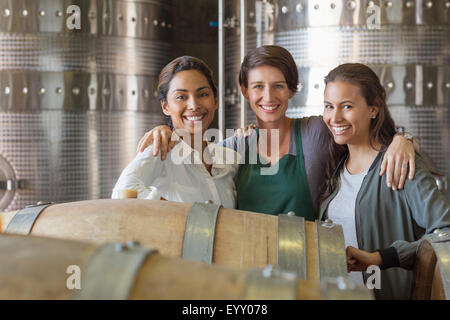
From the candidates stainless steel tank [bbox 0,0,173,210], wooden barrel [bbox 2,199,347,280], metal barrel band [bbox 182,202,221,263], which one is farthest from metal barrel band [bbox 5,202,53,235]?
stainless steel tank [bbox 0,0,173,210]

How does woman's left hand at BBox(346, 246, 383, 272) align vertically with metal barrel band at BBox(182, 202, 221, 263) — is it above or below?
below

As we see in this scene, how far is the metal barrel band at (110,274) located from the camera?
763 millimetres

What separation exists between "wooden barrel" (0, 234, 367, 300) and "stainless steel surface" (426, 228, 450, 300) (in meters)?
0.68

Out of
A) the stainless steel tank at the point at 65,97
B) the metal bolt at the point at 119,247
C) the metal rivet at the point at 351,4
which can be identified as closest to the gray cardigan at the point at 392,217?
the metal bolt at the point at 119,247

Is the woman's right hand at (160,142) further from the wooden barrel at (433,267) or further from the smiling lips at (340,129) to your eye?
the wooden barrel at (433,267)

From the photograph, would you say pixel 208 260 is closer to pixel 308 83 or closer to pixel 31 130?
pixel 308 83

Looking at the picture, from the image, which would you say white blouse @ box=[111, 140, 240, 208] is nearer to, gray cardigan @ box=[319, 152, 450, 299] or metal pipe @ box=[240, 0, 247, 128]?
gray cardigan @ box=[319, 152, 450, 299]

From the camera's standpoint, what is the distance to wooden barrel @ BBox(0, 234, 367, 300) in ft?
2.54

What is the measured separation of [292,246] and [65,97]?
9.89 feet

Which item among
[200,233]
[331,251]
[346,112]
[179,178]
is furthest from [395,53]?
[200,233]

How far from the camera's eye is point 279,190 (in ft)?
6.65

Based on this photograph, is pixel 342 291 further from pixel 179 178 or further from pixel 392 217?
pixel 179 178

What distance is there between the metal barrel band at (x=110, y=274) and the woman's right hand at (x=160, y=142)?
1043mm
